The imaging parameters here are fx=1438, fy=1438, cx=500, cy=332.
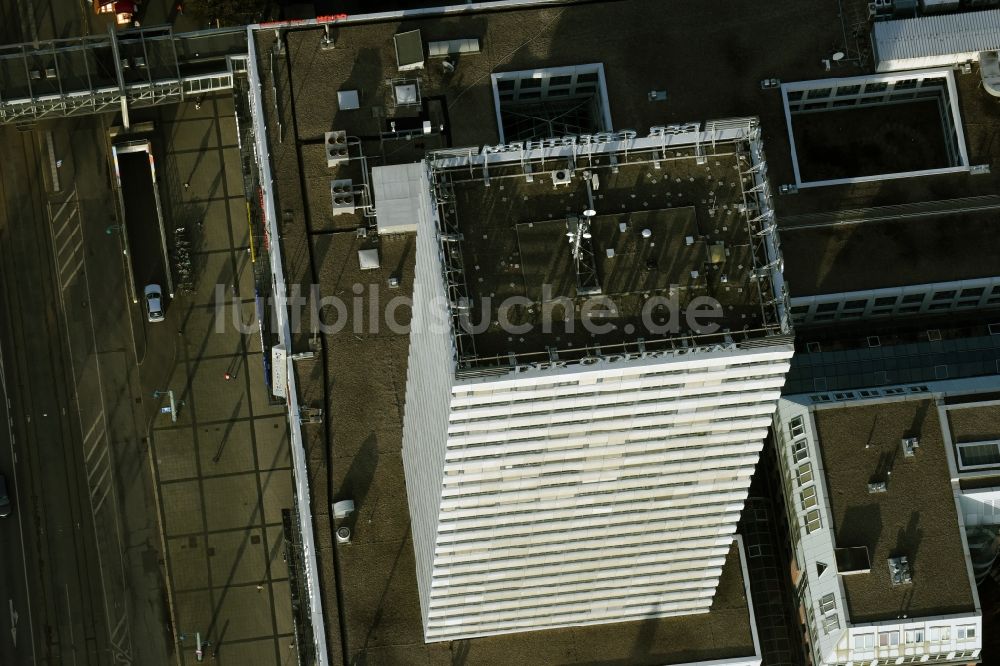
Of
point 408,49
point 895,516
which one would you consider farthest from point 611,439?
point 408,49

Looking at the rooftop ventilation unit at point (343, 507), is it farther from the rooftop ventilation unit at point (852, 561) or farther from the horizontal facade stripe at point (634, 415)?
the rooftop ventilation unit at point (852, 561)

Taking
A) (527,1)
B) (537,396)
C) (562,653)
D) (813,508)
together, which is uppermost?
(527,1)

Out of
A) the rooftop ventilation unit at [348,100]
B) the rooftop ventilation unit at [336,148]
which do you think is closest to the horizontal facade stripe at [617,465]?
the rooftop ventilation unit at [336,148]

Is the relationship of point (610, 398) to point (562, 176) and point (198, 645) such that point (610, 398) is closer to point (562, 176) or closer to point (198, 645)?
point (562, 176)

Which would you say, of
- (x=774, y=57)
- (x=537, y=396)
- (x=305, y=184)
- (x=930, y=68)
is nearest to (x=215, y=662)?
(x=305, y=184)

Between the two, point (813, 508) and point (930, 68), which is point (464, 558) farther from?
point (930, 68)

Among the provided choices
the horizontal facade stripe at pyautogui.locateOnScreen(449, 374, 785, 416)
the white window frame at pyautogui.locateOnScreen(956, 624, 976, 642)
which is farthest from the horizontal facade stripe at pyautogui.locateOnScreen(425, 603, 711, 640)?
the horizontal facade stripe at pyautogui.locateOnScreen(449, 374, 785, 416)
